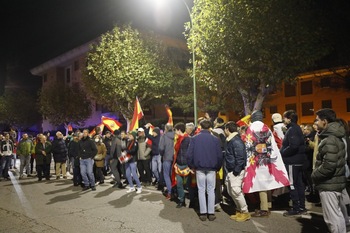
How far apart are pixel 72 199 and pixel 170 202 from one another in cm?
277

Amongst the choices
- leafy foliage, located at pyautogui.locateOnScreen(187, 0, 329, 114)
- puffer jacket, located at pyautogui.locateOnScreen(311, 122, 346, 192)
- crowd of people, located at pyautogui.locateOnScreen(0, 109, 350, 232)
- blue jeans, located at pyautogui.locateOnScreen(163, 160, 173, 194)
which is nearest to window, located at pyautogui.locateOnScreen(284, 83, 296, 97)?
leafy foliage, located at pyautogui.locateOnScreen(187, 0, 329, 114)

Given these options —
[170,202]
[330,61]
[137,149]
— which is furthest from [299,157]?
[330,61]

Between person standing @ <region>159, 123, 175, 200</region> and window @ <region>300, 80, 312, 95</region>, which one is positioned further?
window @ <region>300, 80, 312, 95</region>

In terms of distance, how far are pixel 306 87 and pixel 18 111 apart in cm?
3650

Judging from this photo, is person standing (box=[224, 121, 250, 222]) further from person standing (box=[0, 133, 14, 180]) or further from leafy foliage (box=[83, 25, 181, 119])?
leafy foliage (box=[83, 25, 181, 119])

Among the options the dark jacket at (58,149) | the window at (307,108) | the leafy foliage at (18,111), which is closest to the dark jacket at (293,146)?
the dark jacket at (58,149)

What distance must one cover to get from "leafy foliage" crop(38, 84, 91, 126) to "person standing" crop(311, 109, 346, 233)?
3200cm

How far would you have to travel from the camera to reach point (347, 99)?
33.3 meters

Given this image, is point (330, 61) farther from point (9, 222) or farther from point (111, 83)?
point (9, 222)

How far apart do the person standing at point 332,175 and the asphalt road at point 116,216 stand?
141 centimetres

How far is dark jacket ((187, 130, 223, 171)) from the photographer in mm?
6465

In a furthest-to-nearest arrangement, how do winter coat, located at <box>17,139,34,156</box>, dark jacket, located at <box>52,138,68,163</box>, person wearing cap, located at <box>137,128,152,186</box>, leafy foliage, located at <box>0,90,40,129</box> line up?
1. leafy foliage, located at <box>0,90,40,129</box>
2. winter coat, located at <box>17,139,34,156</box>
3. dark jacket, located at <box>52,138,68,163</box>
4. person wearing cap, located at <box>137,128,152,186</box>

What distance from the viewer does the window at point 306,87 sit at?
36.2m

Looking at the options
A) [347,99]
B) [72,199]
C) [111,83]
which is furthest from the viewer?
[347,99]
